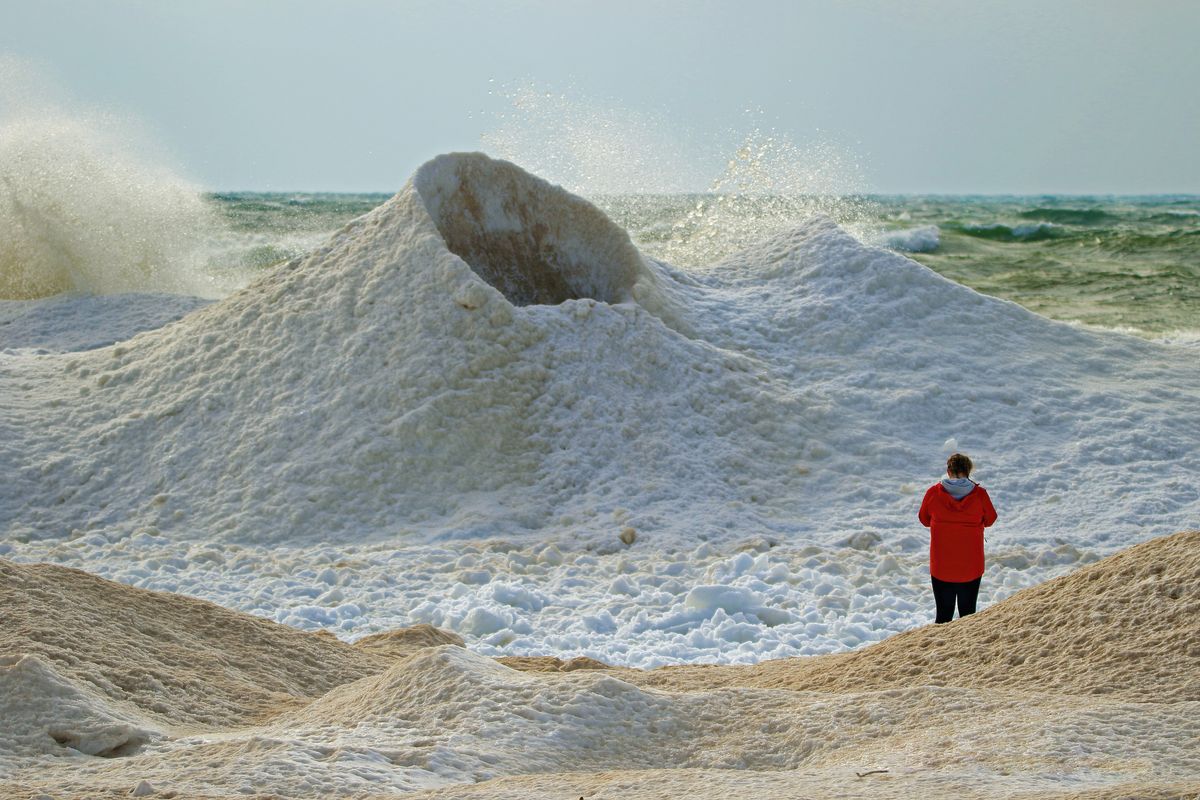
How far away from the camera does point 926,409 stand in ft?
26.1

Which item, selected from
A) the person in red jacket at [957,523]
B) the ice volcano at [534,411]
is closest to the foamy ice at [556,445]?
the ice volcano at [534,411]

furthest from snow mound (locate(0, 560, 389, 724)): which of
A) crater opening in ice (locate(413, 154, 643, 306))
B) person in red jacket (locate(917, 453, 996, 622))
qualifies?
crater opening in ice (locate(413, 154, 643, 306))

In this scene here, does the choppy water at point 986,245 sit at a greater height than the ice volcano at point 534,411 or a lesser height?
greater

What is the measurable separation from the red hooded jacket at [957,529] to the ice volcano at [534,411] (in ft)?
5.84

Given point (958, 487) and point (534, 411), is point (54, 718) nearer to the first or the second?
point (958, 487)

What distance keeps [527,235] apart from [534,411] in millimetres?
1836

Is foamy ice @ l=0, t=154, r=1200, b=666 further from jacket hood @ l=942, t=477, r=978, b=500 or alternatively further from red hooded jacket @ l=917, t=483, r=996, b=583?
jacket hood @ l=942, t=477, r=978, b=500

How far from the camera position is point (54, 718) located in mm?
2898

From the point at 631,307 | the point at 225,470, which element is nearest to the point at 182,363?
the point at 225,470

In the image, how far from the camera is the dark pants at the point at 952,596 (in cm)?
474

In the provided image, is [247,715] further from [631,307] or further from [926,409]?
[926,409]

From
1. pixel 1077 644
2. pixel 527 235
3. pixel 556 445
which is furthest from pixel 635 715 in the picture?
pixel 527 235

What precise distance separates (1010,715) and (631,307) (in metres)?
5.18

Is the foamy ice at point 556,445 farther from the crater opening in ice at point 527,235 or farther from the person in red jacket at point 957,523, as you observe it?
the person in red jacket at point 957,523
